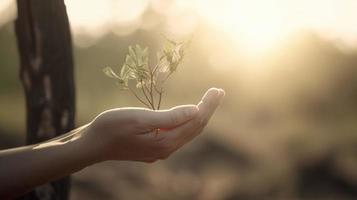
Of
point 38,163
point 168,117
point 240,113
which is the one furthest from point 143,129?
point 240,113

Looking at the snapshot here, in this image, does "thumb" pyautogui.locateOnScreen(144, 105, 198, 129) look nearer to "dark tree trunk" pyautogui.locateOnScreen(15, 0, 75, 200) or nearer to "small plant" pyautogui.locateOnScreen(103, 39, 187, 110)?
"small plant" pyautogui.locateOnScreen(103, 39, 187, 110)

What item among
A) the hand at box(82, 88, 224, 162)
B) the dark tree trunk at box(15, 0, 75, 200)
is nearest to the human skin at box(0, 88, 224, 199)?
the hand at box(82, 88, 224, 162)

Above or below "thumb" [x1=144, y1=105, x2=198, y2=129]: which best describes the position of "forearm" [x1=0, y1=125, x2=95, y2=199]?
below

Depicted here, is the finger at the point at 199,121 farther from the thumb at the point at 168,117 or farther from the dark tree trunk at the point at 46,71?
the dark tree trunk at the point at 46,71

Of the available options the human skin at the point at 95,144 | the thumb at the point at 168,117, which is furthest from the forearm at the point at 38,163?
the thumb at the point at 168,117

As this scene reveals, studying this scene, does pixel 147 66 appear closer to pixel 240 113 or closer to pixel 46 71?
pixel 46 71

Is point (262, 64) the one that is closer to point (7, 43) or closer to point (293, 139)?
point (7, 43)
